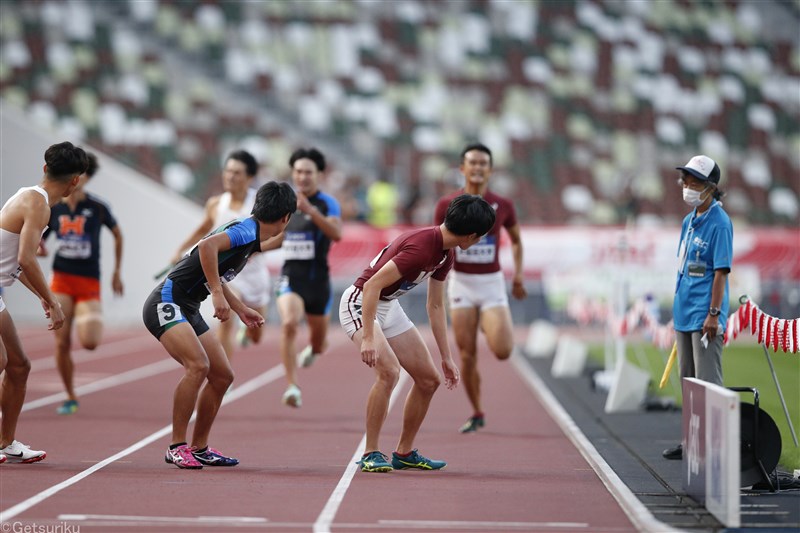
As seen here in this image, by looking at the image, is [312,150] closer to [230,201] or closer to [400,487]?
[230,201]

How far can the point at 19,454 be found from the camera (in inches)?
327

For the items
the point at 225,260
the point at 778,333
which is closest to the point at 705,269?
the point at 778,333

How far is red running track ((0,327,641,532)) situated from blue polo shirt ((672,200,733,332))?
4.27 ft

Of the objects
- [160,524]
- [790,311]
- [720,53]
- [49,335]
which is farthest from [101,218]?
[720,53]

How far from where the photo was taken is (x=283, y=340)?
38.5ft

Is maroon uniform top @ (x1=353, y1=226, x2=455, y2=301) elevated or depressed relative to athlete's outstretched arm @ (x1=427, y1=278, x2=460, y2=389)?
elevated

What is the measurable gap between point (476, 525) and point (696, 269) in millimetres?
3225

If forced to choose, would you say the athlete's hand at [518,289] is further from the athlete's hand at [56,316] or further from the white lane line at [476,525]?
the white lane line at [476,525]

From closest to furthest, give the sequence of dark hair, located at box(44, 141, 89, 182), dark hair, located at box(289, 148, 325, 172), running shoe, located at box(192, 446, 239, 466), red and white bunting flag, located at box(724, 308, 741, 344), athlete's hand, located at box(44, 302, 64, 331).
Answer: athlete's hand, located at box(44, 302, 64, 331) < dark hair, located at box(44, 141, 89, 182) < running shoe, located at box(192, 446, 239, 466) < red and white bunting flag, located at box(724, 308, 741, 344) < dark hair, located at box(289, 148, 325, 172)

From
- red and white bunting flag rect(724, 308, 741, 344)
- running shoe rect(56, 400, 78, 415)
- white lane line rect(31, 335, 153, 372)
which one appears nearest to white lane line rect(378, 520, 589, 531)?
red and white bunting flag rect(724, 308, 741, 344)

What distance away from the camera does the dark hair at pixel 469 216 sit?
765 centimetres

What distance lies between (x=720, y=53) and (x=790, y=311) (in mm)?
15188

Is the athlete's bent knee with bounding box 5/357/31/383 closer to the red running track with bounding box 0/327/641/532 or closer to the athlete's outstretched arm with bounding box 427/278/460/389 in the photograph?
the red running track with bounding box 0/327/641/532

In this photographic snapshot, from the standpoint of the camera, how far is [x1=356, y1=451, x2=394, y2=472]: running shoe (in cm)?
817
